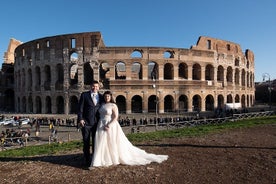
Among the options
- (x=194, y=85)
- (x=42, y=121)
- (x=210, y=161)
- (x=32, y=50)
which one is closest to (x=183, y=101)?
(x=194, y=85)

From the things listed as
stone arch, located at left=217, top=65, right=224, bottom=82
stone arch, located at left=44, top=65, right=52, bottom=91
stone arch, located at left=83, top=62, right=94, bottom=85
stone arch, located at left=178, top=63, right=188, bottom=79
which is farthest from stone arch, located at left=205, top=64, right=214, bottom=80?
stone arch, located at left=44, top=65, right=52, bottom=91

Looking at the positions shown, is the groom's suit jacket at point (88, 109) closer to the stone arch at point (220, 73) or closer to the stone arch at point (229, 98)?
the stone arch at point (220, 73)

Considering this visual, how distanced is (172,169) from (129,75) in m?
26.6

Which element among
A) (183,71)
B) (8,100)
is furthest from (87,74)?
(8,100)

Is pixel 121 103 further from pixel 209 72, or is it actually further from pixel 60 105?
pixel 209 72

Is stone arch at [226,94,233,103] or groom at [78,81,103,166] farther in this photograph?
stone arch at [226,94,233,103]

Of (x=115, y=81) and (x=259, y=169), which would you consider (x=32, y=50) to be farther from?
(x=259, y=169)

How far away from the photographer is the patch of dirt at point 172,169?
4.59 meters

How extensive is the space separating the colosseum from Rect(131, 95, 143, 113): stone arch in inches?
5.6

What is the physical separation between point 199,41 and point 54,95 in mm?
22169

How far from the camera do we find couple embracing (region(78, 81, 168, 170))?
17.1ft

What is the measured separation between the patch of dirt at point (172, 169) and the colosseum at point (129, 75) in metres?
22.8

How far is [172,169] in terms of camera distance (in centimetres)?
509

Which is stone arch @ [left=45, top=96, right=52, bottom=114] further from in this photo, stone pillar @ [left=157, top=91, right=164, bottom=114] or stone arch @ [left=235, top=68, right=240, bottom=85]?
stone arch @ [left=235, top=68, right=240, bottom=85]
